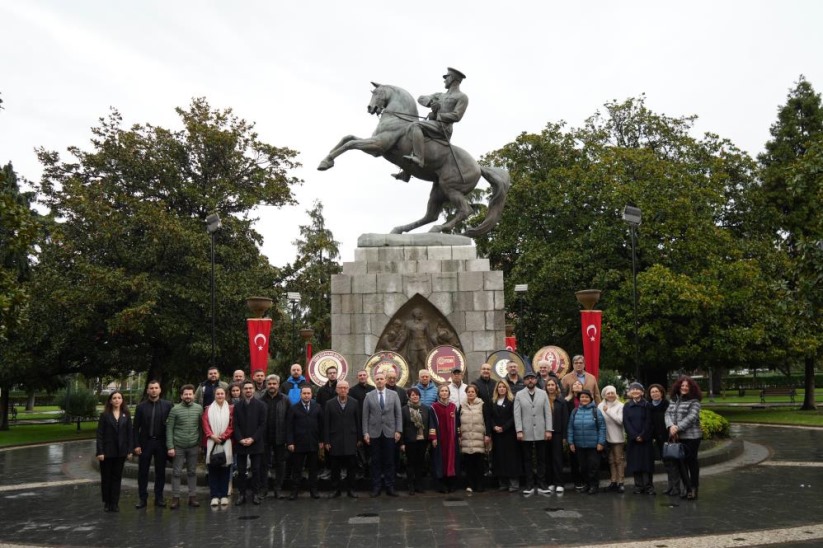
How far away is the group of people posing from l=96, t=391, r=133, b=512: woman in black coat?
1cm

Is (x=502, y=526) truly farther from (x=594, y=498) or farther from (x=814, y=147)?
(x=814, y=147)

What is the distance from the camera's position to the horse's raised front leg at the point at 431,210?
45.6 feet

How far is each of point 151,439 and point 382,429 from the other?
122 inches

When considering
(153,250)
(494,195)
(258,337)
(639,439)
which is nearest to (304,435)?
(639,439)

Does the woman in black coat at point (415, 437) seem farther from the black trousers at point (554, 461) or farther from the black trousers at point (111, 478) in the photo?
the black trousers at point (111, 478)

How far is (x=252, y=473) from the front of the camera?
9594 millimetres

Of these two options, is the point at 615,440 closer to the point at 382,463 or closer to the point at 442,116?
the point at 382,463

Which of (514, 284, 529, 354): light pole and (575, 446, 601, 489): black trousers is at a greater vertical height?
(514, 284, 529, 354): light pole

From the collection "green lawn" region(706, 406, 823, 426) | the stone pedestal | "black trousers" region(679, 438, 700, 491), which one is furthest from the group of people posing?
"green lawn" region(706, 406, 823, 426)

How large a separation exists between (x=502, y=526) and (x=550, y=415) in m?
2.43

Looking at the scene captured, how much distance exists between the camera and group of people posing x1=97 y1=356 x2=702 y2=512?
9492 mm

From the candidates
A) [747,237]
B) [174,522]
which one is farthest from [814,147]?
[747,237]

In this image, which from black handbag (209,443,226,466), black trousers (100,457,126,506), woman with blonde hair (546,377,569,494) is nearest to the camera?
black trousers (100,457,126,506)

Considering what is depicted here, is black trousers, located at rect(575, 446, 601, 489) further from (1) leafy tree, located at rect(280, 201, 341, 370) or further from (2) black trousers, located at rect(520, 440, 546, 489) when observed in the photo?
(1) leafy tree, located at rect(280, 201, 341, 370)
